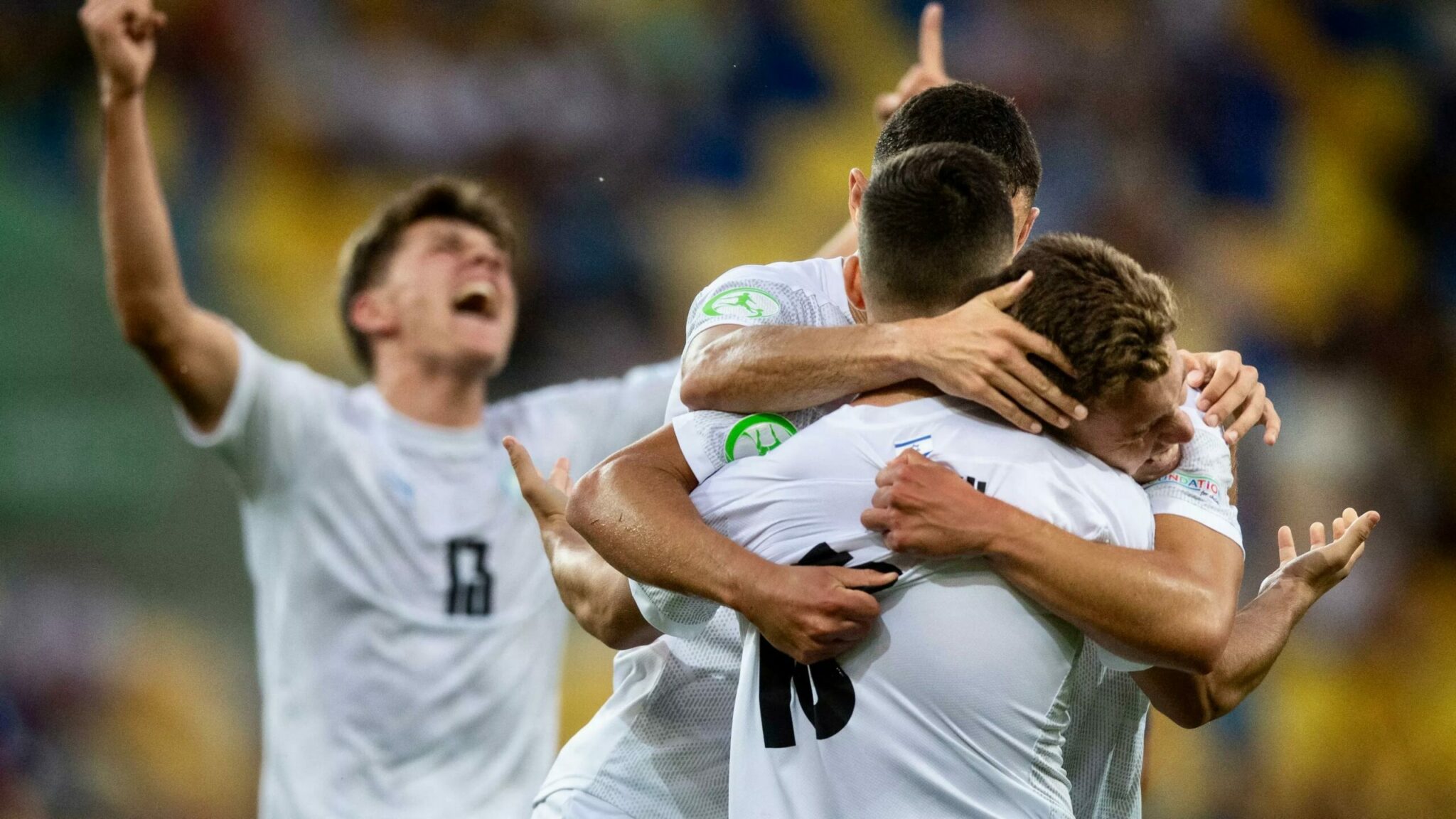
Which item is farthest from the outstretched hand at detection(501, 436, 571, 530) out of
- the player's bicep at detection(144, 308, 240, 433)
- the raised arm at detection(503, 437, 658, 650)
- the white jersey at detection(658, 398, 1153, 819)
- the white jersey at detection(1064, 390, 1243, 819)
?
the player's bicep at detection(144, 308, 240, 433)

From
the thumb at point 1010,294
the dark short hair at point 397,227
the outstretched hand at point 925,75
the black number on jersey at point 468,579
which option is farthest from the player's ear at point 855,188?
the dark short hair at point 397,227

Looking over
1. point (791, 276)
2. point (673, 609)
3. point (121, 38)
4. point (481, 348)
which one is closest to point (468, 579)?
point (481, 348)

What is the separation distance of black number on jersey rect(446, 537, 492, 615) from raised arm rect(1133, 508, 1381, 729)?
8.56 ft

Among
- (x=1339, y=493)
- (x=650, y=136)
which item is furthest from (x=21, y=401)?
(x=1339, y=493)

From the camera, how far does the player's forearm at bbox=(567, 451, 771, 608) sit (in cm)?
175

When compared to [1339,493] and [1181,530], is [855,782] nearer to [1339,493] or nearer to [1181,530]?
[1181,530]

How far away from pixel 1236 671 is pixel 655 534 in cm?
92

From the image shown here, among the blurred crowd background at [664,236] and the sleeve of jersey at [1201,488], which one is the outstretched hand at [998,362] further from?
the blurred crowd background at [664,236]

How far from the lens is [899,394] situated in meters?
1.83

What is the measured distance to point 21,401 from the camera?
21.5ft

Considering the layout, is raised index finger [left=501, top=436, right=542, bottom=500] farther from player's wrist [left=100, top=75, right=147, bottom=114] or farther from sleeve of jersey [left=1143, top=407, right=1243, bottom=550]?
player's wrist [left=100, top=75, right=147, bottom=114]

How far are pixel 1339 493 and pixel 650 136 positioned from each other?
3.87 m

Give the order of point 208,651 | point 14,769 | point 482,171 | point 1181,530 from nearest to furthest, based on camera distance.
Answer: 1. point 1181,530
2. point 14,769
3. point 208,651
4. point 482,171

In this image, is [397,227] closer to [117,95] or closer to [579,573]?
[117,95]
